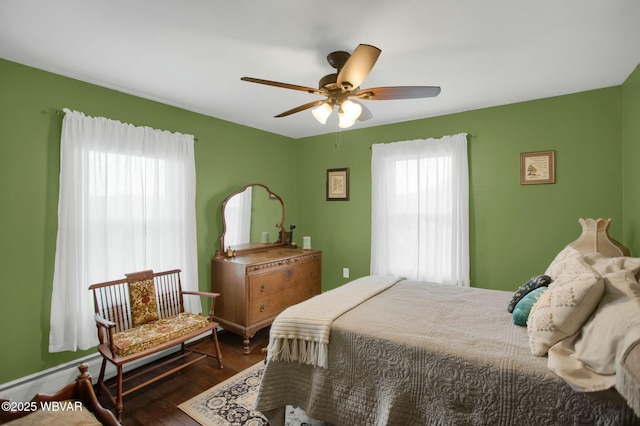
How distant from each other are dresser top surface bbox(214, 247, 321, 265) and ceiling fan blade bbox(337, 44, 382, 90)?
6.80 ft

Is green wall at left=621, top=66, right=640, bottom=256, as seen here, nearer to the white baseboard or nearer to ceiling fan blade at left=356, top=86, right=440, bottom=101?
ceiling fan blade at left=356, top=86, right=440, bottom=101

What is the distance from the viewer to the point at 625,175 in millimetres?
2789

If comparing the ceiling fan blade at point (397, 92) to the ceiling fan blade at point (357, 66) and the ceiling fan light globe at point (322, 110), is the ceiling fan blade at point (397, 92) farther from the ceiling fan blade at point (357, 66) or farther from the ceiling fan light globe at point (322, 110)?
the ceiling fan light globe at point (322, 110)

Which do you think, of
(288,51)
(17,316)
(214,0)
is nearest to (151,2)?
(214,0)

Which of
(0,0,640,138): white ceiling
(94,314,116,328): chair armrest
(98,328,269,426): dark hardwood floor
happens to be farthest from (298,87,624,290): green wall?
(94,314,116,328): chair armrest

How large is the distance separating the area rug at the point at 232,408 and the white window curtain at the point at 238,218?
5.07 feet

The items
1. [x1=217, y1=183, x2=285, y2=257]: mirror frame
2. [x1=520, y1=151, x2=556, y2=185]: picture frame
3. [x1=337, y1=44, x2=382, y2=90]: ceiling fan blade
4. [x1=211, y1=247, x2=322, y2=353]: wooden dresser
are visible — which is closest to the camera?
[x1=337, y1=44, x2=382, y2=90]: ceiling fan blade

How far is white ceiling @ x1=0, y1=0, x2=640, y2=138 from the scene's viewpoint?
1.72 meters

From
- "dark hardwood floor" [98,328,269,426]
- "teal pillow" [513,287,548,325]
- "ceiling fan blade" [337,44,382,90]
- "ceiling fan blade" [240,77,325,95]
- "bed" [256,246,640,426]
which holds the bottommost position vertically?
"dark hardwood floor" [98,328,269,426]

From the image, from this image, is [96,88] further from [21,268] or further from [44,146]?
[21,268]

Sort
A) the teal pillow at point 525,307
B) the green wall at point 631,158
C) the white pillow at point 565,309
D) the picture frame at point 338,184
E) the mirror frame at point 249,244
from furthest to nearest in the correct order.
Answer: the picture frame at point 338,184 → the mirror frame at point 249,244 → the green wall at point 631,158 → the teal pillow at point 525,307 → the white pillow at point 565,309

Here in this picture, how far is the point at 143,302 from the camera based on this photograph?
8.84 feet

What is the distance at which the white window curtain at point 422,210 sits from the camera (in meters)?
3.50

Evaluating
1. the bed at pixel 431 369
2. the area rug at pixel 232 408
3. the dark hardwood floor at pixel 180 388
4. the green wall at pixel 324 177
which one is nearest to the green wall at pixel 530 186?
the green wall at pixel 324 177
